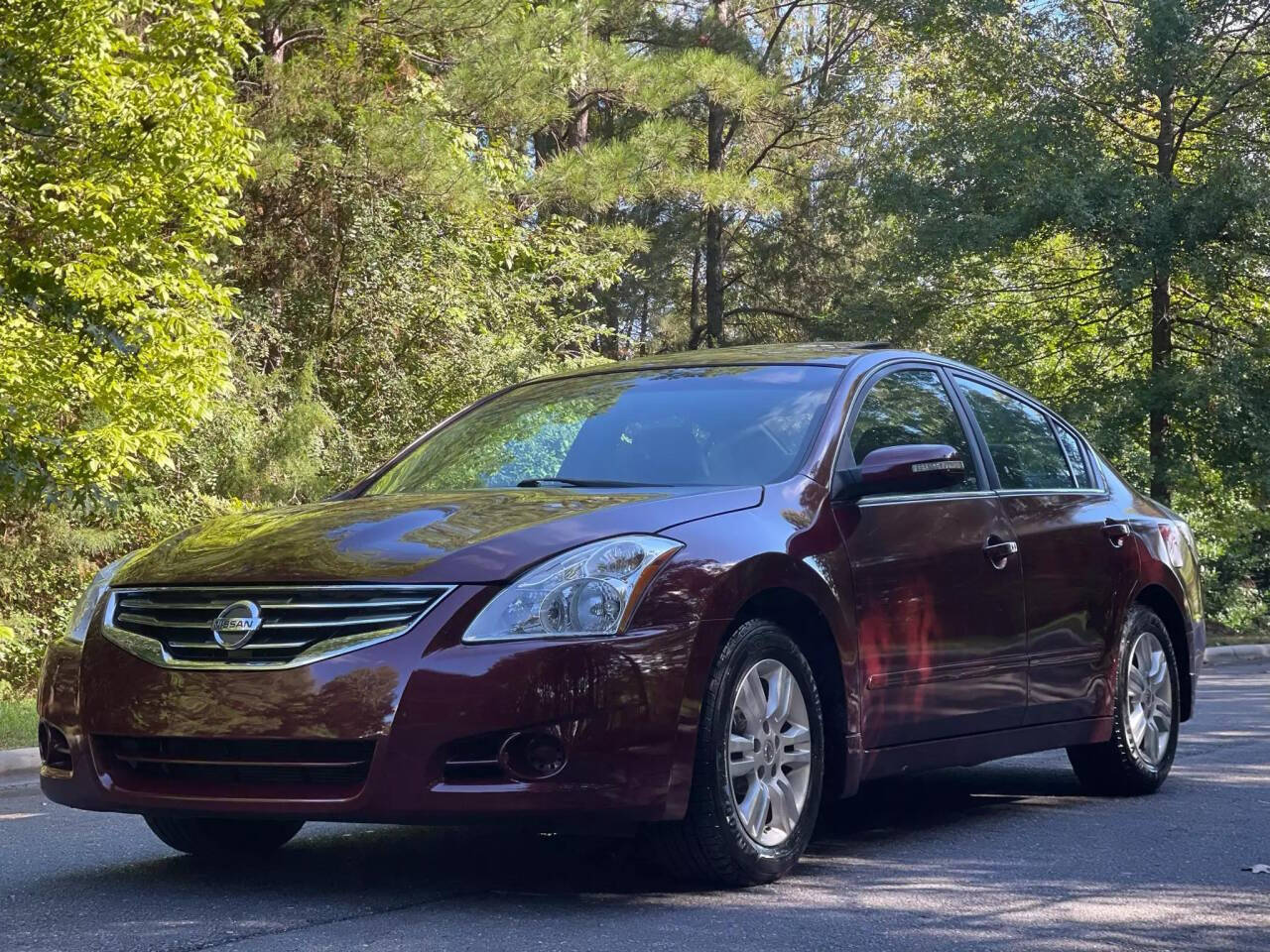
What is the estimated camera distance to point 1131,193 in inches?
870

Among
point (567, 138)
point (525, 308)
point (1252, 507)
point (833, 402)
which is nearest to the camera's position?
point (833, 402)

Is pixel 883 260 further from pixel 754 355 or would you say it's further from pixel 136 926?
pixel 136 926

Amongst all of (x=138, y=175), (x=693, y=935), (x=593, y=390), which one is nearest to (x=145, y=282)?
(x=138, y=175)

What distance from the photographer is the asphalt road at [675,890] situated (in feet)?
13.6

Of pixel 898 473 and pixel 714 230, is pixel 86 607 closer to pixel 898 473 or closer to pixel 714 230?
pixel 898 473

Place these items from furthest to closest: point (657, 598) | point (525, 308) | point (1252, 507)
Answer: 1. point (1252, 507)
2. point (525, 308)
3. point (657, 598)

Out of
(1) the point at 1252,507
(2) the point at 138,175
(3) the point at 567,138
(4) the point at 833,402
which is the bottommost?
(1) the point at 1252,507

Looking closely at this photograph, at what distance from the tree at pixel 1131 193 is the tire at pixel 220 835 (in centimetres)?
1846

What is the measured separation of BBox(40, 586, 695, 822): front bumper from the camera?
4.21 meters

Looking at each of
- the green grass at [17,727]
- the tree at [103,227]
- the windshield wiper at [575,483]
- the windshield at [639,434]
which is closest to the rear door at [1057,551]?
A: the windshield at [639,434]

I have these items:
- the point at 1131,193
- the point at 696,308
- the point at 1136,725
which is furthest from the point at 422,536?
the point at 696,308

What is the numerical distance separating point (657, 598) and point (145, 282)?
32.0ft

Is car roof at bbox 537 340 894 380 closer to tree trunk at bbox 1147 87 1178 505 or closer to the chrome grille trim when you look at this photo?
the chrome grille trim

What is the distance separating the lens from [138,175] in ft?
42.9
